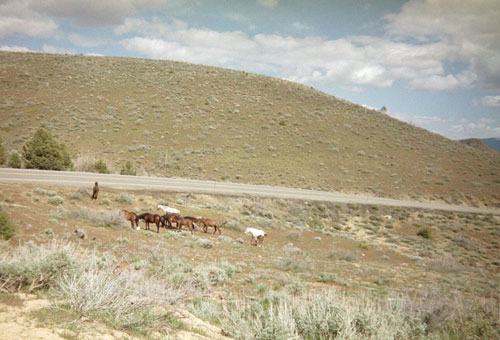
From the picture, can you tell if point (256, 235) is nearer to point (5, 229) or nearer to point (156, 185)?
point (5, 229)

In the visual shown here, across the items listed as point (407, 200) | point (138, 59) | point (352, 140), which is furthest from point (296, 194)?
point (138, 59)

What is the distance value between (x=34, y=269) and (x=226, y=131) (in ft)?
139

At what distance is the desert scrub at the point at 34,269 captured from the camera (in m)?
4.85

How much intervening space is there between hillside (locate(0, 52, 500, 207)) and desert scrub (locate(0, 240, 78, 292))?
26854 millimetres

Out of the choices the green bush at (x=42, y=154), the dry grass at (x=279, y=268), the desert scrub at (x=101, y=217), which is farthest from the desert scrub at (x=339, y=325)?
the green bush at (x=42, y=154)

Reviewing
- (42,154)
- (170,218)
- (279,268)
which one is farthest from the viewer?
(42,154)

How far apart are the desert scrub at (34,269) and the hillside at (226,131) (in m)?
26.9

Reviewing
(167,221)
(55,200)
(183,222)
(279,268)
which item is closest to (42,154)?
(55,200)

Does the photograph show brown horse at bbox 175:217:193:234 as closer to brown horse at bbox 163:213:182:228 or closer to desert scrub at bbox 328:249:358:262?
brown horse at bbox 163:213:182:228

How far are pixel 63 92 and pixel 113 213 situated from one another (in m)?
46.1

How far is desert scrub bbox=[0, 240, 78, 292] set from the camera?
4848mm

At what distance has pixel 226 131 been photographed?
46.7 meters

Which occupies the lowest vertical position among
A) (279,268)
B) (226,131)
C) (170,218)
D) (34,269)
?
(279,268)

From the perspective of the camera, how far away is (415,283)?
11930 millimetres
